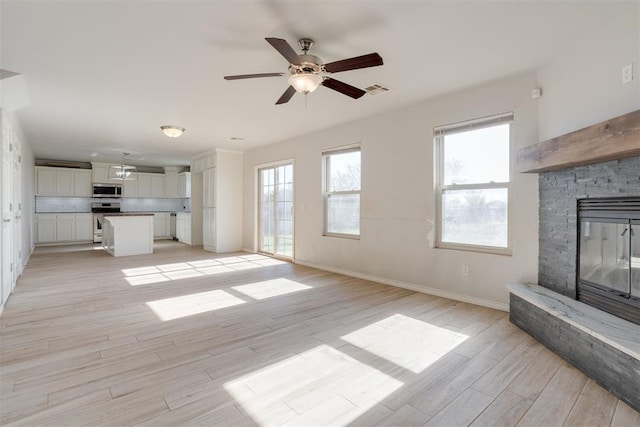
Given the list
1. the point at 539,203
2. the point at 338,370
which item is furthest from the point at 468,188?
the point at 338,370

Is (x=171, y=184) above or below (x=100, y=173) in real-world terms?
below

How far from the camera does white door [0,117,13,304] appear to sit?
11.3ft

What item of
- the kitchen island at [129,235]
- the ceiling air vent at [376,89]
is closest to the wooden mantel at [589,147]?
the ceiling air vent at [376,89]

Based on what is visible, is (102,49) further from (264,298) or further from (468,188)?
(468,188)

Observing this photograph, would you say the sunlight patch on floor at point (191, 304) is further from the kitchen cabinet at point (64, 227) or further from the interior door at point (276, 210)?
the kitchen cabinet at point (64, 227)

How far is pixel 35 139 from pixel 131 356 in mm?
6511

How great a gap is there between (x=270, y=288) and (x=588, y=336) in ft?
11.0

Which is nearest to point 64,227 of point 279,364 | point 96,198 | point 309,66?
point 96,198

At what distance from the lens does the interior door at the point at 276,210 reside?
661 cm

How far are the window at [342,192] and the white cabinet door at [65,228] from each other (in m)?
8.26

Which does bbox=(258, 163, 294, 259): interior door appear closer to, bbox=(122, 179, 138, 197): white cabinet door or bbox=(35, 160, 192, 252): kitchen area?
bbox=(35, 160, 192, 252): kitchen area

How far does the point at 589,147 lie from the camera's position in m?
2.20

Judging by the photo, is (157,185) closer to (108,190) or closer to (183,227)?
(108,190)

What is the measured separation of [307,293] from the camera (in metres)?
4.09
